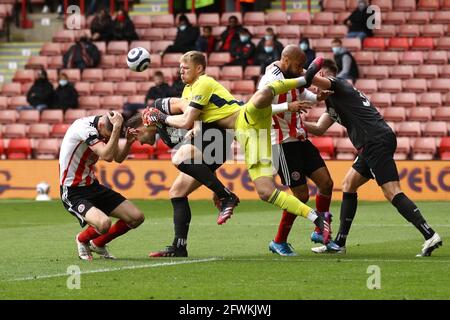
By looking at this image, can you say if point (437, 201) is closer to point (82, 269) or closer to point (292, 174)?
point (292, 174)

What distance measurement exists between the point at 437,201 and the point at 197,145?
442 inches

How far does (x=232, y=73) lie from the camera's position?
28.4 metres

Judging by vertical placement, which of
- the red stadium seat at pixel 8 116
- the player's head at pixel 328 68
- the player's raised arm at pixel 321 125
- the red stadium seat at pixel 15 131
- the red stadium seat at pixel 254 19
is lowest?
the red stadium seat at pixel 15 131

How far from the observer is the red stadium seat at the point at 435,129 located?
25422 millimetres

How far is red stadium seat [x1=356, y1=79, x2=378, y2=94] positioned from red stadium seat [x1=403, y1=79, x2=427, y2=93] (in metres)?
0.68

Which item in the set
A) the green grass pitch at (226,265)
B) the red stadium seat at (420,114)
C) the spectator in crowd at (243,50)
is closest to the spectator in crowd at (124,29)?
the spectator in crowd at (243,50)

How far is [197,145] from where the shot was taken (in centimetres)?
1312

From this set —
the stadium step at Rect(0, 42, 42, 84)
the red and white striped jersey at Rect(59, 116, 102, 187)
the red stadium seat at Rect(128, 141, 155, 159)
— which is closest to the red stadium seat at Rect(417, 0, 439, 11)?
the red stadium seat at Rect(128, 141, 155, 159)

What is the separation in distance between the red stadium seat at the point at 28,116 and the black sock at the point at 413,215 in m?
17.5

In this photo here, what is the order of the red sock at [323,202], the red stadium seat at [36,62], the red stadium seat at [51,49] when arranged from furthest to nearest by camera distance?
the red stadium seat at [51,49] → the red stadium seat at [36,62] → the red sock at [323,202]

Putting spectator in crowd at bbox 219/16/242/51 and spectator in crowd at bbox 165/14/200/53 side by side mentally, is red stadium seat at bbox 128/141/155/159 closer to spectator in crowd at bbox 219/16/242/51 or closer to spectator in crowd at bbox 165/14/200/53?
spectator in crowd at bbox 165/14/200/53

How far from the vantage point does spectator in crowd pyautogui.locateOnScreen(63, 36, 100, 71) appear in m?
30.3

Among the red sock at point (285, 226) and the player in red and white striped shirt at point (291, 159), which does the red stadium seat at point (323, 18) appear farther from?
the red sock at point (285, 226)
